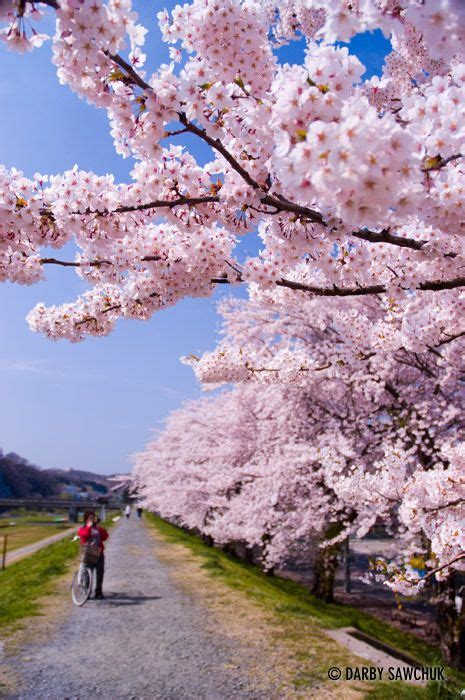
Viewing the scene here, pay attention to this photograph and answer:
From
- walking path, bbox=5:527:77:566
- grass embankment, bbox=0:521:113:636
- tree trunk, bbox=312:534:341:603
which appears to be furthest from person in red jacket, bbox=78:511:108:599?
walking path, bbox=5:527:77:566

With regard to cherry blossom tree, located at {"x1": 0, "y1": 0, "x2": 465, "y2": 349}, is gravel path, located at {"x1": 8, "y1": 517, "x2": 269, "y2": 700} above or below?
below

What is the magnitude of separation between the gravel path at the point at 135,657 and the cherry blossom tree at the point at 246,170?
4.32 meters

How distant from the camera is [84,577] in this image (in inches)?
427

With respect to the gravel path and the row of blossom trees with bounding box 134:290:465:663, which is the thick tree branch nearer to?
the row of blossom trees with bounding box 134:290:465:663

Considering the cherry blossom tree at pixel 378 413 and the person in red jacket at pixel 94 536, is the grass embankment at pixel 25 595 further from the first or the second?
the cherry blossom tree at pixel 378 413

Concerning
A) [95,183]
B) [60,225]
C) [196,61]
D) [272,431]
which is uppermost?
[196,61]

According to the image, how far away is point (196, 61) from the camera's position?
118 inches

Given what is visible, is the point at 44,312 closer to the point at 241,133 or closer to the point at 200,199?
the point at 200,199

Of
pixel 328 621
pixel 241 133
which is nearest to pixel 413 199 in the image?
pixel 241 133

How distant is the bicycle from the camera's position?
10.8m

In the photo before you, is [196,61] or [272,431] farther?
[272,431]

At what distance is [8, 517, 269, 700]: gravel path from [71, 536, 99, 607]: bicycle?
0.25 m

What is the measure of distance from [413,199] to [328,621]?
384 inches

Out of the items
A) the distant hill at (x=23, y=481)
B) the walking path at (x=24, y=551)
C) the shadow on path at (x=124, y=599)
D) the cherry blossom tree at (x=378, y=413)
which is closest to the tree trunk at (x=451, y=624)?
the cherry blossom tree at (x=378, y=413)
